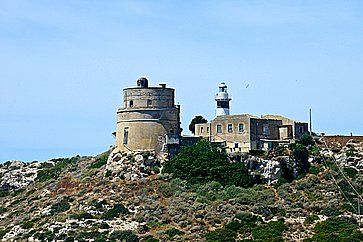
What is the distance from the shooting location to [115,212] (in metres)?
75.1

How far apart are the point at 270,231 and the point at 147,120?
21824mm

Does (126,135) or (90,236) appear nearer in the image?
(90,236)

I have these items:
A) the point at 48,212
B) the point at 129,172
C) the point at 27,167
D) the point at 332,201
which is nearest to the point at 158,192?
the point at 129,172

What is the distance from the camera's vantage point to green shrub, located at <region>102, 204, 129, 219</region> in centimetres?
7462

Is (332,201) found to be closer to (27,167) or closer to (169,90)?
(169,90)

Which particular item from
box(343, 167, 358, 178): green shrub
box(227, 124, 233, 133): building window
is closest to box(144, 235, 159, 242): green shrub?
box(227, 124, 233, 133): building window

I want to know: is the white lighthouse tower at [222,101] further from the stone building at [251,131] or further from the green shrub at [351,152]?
the green shrub at [351,152]

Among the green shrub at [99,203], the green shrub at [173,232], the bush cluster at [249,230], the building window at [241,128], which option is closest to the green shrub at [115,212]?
the green shrub at [99,203]

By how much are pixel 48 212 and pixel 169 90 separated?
1790cm

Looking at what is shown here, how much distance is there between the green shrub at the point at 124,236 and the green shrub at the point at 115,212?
4.40 m

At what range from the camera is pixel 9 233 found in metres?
76.5

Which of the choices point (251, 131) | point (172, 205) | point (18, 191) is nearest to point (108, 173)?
point (172, 205)

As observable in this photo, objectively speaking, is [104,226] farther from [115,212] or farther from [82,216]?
[82,216]

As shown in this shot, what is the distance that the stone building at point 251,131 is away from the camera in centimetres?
8544
